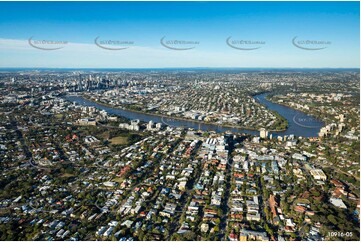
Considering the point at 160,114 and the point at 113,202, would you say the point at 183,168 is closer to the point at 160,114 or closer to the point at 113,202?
the point at 113,202

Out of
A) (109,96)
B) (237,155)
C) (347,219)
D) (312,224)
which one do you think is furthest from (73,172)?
(109,96)

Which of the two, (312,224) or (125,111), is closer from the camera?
(312,224)

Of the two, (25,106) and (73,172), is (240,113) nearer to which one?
(73,172)

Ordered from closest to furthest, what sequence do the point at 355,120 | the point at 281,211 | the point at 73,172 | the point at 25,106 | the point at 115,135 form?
the point at 281,211 < the point at 73,172 < the point at 115,135 < the point at 355,120 < the point at 25,106

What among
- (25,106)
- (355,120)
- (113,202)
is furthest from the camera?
(25,106)

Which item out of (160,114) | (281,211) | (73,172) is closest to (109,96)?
(160,114)

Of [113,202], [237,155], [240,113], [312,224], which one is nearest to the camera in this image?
[312,224]

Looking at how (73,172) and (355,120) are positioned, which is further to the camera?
(355,120)

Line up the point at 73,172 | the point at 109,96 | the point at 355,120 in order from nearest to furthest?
1. the point at 73,172
2. the point at 355,120
3. the point at 109,96
